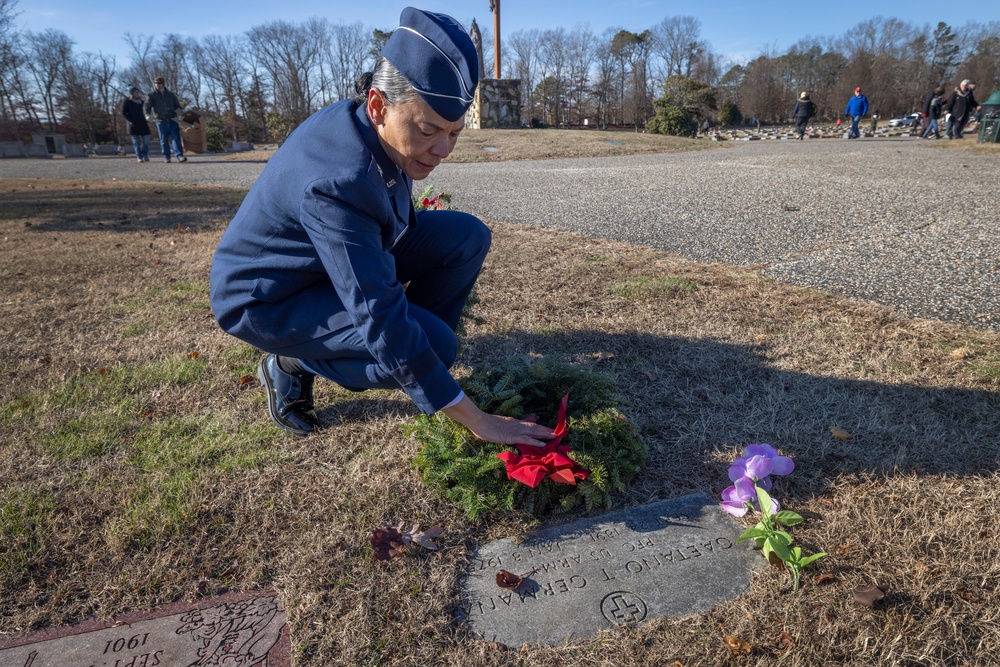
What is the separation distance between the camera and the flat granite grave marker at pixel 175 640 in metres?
1.49

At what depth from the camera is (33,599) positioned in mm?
1680

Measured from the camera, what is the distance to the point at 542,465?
1.91m

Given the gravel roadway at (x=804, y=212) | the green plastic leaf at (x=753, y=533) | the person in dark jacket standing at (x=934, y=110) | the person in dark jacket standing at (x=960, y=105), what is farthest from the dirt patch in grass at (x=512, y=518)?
the person in dark jacket standing at (x=934, y=110)

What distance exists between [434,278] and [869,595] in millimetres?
1762

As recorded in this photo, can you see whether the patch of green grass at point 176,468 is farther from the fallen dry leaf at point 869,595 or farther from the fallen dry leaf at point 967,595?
the fallen dry leaf at point 967,595

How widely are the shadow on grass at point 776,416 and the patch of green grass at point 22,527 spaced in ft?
5.74

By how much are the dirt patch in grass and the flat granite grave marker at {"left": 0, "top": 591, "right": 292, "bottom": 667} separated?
1.9 inches

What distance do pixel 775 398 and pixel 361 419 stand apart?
5.76 ft

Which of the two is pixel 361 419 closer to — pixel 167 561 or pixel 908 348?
pixel 167 561

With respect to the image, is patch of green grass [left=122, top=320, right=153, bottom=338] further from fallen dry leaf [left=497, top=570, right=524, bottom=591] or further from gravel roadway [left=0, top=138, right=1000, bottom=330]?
gravel roadway [left=0, top=138, right=1000, bottom=330]

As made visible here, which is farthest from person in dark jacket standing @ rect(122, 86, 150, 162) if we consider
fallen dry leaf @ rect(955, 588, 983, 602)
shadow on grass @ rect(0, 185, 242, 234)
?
fallen dry leaf @ rect(955, 588, 983, 602)

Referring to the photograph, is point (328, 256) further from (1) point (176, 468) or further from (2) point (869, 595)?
(2) point (869, 595)

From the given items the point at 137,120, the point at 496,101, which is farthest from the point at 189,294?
the point at 496,101

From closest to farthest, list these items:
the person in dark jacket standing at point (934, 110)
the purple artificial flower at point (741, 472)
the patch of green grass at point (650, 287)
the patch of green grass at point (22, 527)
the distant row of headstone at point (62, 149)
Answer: the patch of green grass at point (22, 527) < the purple artificial flower at point (741, 472) < the patch of green grass at point (650, 287) < the person in dark jacket standing at point (934, 110) < the distant row of headstone at point (62, 149)
